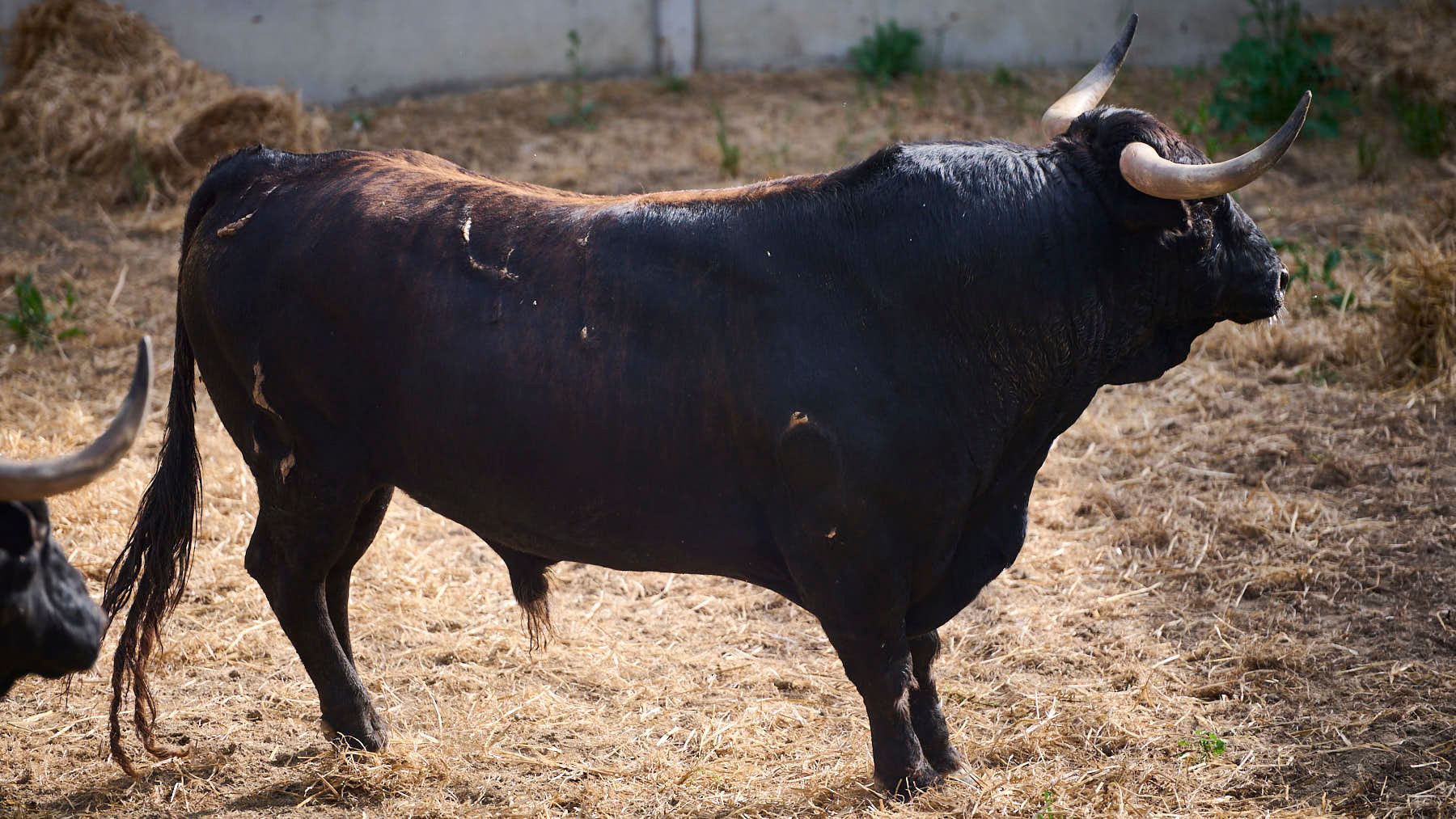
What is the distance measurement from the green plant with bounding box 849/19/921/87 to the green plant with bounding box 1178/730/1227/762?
6.57 m

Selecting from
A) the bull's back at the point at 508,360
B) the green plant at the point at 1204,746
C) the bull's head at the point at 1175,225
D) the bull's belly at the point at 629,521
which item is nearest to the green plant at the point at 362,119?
the bull's back at the point at 508,360

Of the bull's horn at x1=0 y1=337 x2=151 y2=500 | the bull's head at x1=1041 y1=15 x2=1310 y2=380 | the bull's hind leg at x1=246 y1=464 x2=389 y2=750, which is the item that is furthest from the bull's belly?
the bull's head at x1=1041 y1=15 x2=1310 y2=380

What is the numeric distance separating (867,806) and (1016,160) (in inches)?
65.1

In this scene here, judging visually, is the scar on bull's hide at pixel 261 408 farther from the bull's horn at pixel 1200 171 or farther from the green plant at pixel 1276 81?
the green plant at pixel 1276 81

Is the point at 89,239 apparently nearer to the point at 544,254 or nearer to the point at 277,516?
the point at 277,516

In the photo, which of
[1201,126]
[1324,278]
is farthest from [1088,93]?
[1201,126]

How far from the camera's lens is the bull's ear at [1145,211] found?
9.77 feet

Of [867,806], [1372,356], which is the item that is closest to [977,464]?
[867,806]

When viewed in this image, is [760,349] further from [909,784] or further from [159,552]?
[159,552]

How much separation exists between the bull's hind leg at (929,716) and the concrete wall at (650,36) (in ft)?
22.5

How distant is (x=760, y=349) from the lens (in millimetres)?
2971

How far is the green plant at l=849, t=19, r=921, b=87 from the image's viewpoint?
9305 mm

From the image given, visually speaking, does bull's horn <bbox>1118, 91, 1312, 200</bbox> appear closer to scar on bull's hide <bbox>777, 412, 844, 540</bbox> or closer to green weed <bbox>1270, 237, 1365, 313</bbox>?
scar on bull's hide <bbox>777, 412, 844, 540</bbox>

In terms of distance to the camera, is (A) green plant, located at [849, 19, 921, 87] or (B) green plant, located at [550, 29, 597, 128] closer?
(B) green plant, located at [550, 29, 597, 128]
